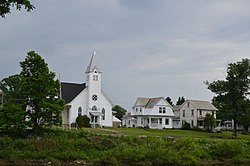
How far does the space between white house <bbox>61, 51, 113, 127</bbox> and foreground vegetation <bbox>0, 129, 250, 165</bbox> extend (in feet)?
70.0

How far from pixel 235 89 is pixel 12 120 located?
124 ft

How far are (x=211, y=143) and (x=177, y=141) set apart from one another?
4689mm

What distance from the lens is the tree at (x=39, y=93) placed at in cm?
3609

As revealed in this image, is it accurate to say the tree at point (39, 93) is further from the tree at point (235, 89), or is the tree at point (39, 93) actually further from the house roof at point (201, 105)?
the house roof at point (201, 105)

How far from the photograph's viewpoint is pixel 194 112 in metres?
79.5

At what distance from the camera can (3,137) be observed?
3319cm

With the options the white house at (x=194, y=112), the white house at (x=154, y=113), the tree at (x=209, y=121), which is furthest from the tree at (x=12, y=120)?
the white house at (x=194, y=112)

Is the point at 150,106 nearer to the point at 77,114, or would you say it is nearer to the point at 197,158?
the point at 77,114

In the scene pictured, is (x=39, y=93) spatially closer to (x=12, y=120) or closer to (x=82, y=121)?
(x=12, y=120)

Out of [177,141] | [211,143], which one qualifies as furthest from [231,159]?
[177,141]

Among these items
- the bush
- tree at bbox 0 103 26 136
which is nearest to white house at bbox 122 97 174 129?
the bush

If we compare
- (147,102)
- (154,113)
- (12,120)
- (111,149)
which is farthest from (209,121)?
(12,120)

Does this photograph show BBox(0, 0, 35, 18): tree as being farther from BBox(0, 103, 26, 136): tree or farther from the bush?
the bush

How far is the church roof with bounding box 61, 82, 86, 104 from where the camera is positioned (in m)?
59.7
